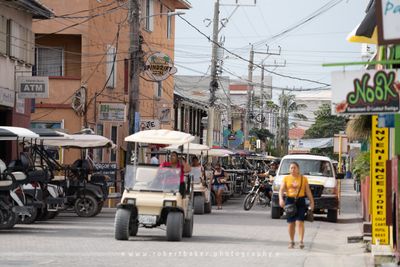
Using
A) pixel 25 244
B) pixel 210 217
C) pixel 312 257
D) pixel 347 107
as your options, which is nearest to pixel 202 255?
pixel 312 257

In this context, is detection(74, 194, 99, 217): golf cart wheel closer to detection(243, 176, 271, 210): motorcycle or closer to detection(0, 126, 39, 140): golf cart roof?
detection(0, 126, 39, 140): golf cart roof

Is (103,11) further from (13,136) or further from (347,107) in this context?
(347,107)

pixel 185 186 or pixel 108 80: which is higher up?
pixel 108 80

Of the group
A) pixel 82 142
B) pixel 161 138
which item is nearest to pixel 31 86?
pixel 82 142

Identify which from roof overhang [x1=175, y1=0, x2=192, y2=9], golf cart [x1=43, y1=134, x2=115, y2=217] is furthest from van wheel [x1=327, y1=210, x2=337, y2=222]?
roof overhang [x1=175, y1=0, x2=192, y2=9]

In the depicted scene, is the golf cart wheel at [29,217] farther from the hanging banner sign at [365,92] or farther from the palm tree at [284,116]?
the palm tree at [284,116]

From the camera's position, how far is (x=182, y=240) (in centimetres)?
2183

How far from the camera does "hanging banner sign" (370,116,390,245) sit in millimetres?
18719

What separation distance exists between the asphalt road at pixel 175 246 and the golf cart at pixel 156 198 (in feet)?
1.10

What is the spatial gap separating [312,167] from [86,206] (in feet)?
25.2

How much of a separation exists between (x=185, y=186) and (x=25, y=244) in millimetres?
3946

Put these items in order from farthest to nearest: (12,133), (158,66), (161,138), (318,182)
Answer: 1. (158,66)
2. (318,182)
3. (12,133)
4. (161,138)

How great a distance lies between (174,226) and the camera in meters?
21.2

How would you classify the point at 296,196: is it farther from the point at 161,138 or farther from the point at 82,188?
the point at 82,188
